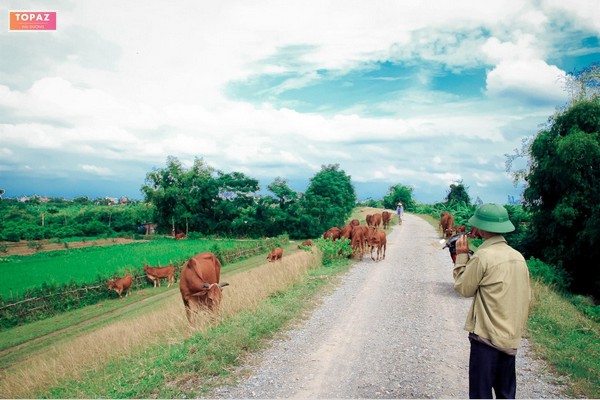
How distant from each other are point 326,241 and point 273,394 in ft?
35.5

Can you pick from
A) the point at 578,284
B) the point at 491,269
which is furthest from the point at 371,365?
the point at 578,284

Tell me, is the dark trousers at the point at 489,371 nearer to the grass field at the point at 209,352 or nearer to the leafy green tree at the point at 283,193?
the grass field at the point at 209,352

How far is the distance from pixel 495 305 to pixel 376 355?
9.54 ft

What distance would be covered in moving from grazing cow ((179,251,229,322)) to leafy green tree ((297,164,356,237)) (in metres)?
31.2

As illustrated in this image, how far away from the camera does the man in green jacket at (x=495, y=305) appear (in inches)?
132

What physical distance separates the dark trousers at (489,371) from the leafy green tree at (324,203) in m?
37.1

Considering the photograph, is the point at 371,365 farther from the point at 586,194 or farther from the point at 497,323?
A: the point at 586,194

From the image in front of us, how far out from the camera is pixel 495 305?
133 inches

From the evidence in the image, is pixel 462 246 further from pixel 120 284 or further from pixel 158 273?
pixel 158 273

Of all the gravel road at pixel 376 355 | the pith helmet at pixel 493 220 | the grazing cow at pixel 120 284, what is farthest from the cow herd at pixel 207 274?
the grazing cow at pixel 120 284

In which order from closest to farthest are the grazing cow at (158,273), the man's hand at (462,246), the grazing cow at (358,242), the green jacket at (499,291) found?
1. the green jacket at (499,291)
2. the man's hand at (462,246)
3. the grazing cow at (358,242)
4. the grazing cow at (158,273)

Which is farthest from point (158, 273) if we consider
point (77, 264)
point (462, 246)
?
point (462, 246)

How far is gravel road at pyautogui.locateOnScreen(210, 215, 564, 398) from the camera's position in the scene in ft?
15.9

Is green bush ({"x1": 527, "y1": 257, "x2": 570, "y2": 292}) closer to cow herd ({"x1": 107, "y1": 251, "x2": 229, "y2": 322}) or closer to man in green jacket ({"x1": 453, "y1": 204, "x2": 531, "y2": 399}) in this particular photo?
cow herd ({"x1": 107, "y1": 251, "x2": 229, "y2": 322})
